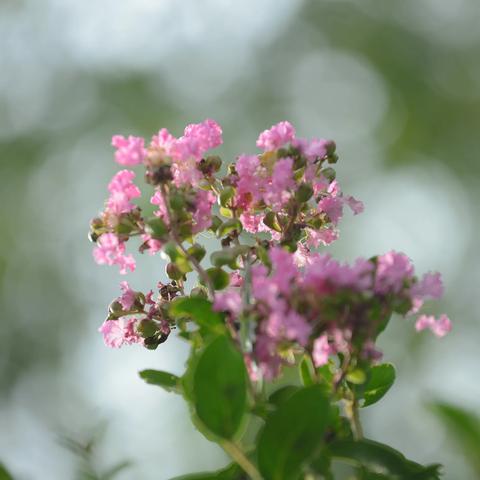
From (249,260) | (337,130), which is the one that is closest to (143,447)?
(249,260)

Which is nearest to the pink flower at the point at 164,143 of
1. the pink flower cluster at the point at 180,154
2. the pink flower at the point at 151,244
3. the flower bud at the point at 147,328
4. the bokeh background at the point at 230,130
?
the pink flower cluster at the point at 180,154

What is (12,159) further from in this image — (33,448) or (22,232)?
(33,448)

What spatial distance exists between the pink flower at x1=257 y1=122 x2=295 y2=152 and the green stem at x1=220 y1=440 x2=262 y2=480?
45cm

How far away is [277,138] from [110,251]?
29 centimetres

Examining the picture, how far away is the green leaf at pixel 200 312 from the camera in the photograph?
1.27 metres

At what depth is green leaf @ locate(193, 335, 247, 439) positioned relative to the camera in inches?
44.9

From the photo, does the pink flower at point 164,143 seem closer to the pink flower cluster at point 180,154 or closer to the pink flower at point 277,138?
the pink flower cluster at point 180,154

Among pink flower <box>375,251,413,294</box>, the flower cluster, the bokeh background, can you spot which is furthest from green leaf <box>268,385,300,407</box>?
the bokeh background

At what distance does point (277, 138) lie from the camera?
1.46m

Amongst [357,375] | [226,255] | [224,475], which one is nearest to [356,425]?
[357,375]

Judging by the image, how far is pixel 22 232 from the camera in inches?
430

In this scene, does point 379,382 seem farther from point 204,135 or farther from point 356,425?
point 204,135

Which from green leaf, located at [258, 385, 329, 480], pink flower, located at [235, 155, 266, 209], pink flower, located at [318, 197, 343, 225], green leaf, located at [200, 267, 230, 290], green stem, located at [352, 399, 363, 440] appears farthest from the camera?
pink flower, located at [318, 197, 343, 225]

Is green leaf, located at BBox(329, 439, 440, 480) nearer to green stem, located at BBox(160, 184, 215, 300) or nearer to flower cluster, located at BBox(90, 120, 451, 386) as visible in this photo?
flower cluster, located at BBox(90, 120, 451, 386)
